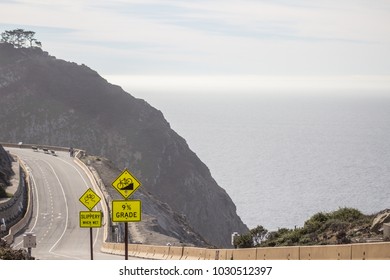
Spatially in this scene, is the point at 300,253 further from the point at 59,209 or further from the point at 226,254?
the point at 59,209

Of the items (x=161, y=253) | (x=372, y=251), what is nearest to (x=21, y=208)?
(x=161, y=253)

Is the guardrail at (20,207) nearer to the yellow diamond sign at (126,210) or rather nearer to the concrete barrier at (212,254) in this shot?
the concrete barrier at (212,254)

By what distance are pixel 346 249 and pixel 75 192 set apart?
65363mm

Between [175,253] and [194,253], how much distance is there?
372cm

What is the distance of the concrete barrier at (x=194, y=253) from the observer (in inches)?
1569

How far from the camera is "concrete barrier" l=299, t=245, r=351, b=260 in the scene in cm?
2561

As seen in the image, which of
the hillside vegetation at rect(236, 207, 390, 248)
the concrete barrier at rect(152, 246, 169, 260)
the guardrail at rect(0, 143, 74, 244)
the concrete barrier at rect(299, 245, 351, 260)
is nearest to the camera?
the concrete barrier at rect(299, 245, 351, 260)

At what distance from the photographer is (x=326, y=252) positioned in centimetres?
2667

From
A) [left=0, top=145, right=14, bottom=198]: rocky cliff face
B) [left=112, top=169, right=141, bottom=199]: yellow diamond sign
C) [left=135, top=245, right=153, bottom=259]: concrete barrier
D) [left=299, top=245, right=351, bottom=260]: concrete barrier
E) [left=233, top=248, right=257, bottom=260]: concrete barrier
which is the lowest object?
[left=135, top=245, right=153, bottom=259]: concrete barrier

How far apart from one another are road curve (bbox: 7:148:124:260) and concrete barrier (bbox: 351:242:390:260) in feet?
100

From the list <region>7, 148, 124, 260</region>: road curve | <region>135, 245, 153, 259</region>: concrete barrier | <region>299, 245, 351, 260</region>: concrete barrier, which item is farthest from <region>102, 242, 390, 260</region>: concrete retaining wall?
<region>7, 148, 124, 260</region>: road curve

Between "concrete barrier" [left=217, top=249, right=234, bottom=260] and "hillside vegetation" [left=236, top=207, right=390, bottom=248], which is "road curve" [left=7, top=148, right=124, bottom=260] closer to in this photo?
"hillside vegetation" [left=236, top=207, right=390, bottom=248]
